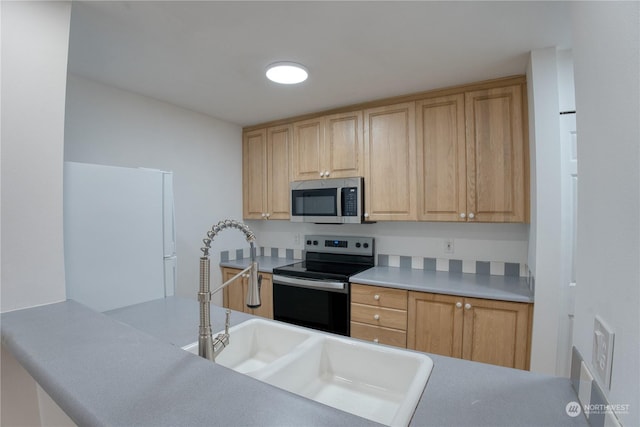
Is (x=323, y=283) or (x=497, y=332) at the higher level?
(x=323, y=283)

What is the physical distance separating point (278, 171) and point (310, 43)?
1.58 metres

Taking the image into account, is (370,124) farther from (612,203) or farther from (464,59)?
(612,203)


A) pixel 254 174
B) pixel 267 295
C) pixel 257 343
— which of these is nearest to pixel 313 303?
pixel 267 295

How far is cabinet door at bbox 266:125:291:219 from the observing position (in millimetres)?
3074

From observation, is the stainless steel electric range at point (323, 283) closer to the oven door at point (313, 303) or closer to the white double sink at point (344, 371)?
the oven door at point (313, 303)

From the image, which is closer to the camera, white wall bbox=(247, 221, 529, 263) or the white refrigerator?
the white refrigerator

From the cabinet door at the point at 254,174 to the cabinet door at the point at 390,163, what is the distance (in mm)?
1184

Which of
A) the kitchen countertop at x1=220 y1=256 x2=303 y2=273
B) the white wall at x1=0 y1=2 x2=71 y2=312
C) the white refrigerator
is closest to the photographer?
the white wall at x1=0 y1=2 x2=71 y2=312

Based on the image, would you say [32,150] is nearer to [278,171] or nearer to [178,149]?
[178,149]

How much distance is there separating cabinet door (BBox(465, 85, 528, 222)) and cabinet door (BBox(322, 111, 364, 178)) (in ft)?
2.87

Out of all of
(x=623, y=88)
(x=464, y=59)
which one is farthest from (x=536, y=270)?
(x=623, y=88)

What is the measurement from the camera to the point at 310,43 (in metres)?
1.68

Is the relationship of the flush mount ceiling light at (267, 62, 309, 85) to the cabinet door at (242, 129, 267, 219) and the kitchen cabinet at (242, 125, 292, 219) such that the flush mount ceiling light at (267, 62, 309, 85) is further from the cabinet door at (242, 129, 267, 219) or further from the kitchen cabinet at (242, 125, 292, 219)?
the cabinet door at (242, 129, 267, 219)

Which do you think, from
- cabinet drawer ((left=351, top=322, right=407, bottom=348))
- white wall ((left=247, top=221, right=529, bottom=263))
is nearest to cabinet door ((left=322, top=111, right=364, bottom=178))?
white wall ((left=247, top=221, right=529, bottom=263))
